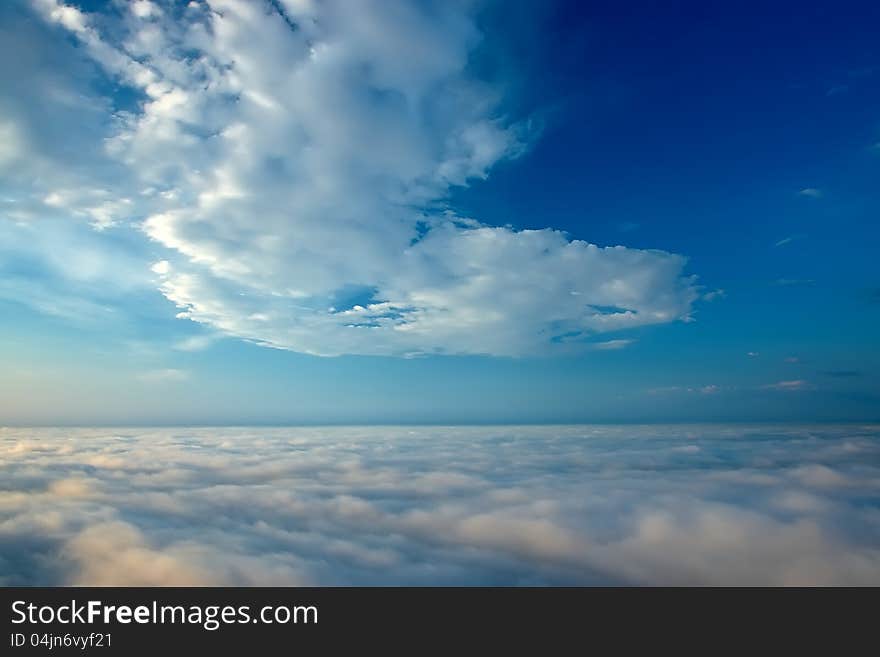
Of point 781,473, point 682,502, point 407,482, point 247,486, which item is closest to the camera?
point 682,502

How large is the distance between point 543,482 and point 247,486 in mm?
38195

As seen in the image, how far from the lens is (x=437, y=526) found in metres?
34.2

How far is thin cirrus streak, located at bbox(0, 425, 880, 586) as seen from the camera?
75.5 feet

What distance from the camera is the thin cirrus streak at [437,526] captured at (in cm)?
2300
